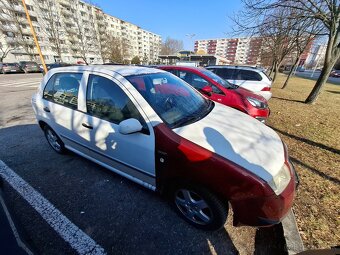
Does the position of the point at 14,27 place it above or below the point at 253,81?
above

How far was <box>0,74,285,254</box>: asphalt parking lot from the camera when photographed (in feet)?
6.32

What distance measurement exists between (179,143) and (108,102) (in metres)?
1.19

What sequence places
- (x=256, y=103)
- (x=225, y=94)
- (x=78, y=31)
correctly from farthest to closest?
(x=78, y=31), (x=225, y=94), (x=256, y=103)

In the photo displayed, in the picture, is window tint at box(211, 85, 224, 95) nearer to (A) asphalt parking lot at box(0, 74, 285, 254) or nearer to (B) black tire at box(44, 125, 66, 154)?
(A) asphalt parking lot at box(0, 74, 285, 254)

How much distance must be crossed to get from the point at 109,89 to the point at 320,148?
15.3 feet

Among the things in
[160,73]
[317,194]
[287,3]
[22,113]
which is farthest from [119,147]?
[287,3]

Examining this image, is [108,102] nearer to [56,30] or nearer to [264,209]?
[264,209]

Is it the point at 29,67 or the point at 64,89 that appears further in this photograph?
the point at 29,67

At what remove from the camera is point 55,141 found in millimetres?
3557

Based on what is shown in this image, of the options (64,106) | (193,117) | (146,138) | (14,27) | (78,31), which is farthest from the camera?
(78,31)

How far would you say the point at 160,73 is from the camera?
2.93 m

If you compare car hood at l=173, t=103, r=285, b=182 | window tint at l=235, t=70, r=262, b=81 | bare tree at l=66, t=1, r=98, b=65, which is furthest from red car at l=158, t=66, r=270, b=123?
bare tree at l=66, t=1, r=98, b=65

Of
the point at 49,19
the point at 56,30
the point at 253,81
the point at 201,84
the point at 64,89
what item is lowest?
the point at 253,81

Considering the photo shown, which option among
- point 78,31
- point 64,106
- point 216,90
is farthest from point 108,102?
point 78,31
